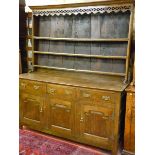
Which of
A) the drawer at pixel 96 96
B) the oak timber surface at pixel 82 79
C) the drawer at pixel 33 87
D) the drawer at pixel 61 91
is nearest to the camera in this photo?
the drawer at pixel 96 96

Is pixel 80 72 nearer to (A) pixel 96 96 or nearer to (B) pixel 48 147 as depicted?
(A) pixel 96 96

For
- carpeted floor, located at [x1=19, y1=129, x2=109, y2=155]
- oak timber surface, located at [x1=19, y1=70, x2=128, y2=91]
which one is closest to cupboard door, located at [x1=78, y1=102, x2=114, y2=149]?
carpeted floor, located at [x1=19, y1=129, x2=109, y2=155]

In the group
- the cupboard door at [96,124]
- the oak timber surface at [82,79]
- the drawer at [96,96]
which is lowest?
the cupboard door at [96,124]

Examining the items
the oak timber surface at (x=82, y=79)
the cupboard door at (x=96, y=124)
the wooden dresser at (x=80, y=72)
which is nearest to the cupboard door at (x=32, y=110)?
the wooden dresser at (x=80, y=72)

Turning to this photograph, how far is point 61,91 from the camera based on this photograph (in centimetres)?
256

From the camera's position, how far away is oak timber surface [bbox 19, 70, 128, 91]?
237 cm

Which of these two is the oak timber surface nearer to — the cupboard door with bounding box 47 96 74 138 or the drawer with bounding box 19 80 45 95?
the drawer with bounding box 19 80 45 95

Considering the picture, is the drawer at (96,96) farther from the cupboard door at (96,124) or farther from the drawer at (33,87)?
the drawer at (33,87)

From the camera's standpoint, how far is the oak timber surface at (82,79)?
2365mm

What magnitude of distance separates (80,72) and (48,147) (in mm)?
1101

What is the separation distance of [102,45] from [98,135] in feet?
3.88

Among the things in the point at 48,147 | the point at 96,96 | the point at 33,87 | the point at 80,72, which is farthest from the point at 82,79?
the point at 48,147
